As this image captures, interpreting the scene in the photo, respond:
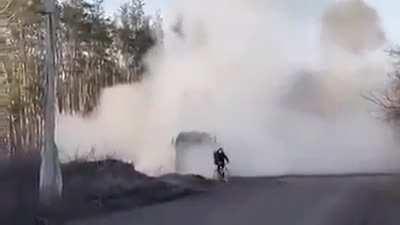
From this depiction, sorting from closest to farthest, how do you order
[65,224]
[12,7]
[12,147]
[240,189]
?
[65,224] → [12,7] → [12,147] → [240,189]

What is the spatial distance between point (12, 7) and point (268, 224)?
11.5 m

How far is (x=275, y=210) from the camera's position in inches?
779

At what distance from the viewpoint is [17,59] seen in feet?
105

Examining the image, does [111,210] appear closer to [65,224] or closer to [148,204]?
[148,204]

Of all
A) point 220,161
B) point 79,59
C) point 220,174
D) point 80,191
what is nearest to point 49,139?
point 80,191

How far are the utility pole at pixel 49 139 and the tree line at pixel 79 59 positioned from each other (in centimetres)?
909

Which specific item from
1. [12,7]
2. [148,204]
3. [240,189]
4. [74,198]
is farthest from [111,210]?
[240,189]

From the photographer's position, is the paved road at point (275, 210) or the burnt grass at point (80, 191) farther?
the paved road at point (275, 210)

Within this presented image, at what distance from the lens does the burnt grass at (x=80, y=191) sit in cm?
1628

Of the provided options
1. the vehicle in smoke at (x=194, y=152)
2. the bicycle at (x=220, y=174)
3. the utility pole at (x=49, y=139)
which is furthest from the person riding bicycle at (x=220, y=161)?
the utility pole at (x=49, y=139)

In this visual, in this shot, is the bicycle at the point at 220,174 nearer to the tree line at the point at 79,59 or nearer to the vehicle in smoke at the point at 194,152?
the vehicle in smoke at the point at 194,152

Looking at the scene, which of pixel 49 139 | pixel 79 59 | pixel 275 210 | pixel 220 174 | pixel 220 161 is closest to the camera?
pixel 49 139

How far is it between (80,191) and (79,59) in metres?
21.5

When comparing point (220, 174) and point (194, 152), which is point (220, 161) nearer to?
point (220, 174)
